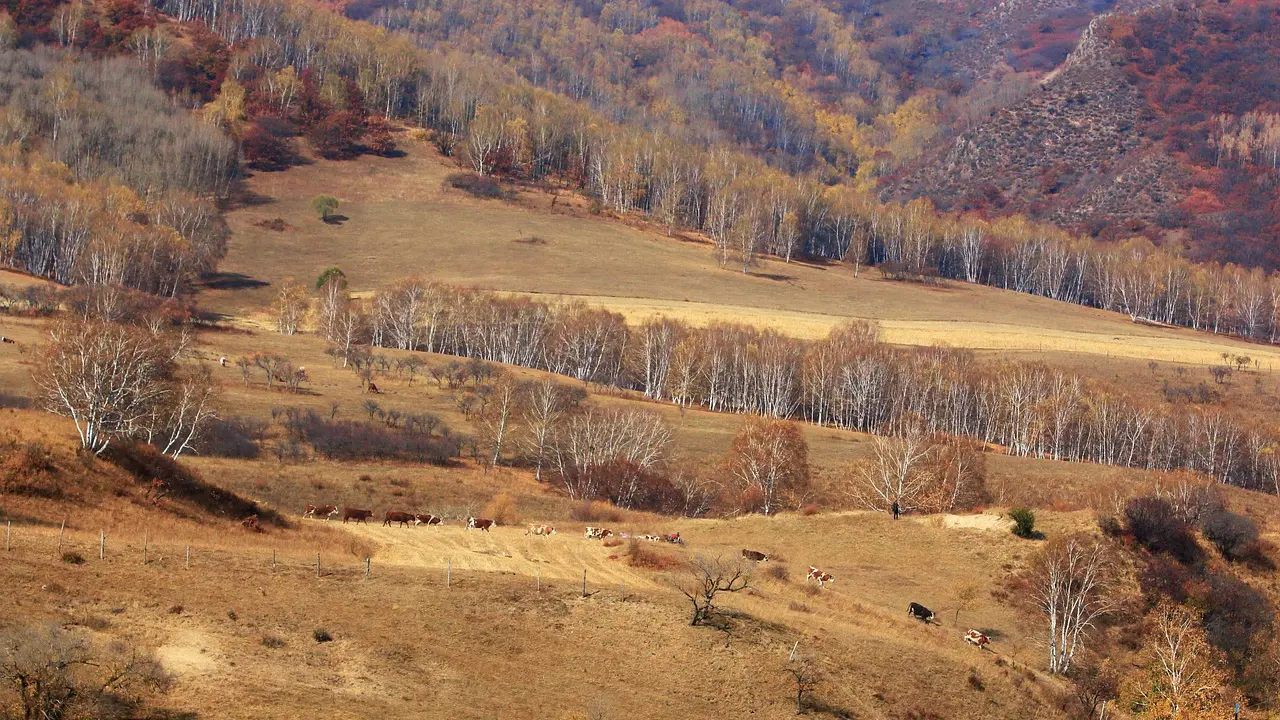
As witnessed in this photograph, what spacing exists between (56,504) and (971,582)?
38276 millimetres

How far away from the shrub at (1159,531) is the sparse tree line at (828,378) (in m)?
43.2

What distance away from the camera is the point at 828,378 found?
115938 millimetres

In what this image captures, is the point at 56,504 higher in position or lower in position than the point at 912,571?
higher

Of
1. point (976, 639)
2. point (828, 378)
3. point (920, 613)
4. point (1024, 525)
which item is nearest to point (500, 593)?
point (920, 613)

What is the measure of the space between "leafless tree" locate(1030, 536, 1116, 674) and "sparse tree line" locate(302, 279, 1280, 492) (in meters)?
47.6

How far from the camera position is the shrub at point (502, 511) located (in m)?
58.0

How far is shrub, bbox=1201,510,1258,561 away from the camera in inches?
2141

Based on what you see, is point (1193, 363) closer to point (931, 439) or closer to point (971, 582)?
point (931, 439)

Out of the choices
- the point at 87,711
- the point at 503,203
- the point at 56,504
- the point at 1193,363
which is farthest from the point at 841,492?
the point at 503,203

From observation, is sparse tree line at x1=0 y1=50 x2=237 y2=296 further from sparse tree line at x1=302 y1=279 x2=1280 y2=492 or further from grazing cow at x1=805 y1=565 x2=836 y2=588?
grazing cow at x1=805 y1=565 x2=836 y2=588

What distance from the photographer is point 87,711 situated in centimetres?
2384

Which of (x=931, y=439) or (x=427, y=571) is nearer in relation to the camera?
(x=427, y=571)

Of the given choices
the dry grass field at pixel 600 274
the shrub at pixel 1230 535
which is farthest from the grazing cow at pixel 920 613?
the dry grass field at pixel 600 274

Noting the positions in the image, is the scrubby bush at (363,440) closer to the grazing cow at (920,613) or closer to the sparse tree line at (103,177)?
the grazing cow at (920,613)
